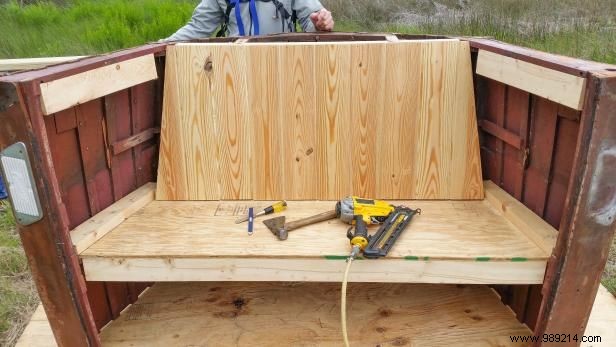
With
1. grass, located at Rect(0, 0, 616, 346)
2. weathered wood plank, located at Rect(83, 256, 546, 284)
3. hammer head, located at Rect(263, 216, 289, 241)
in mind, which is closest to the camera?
weathered wood plank, located at Rect(83, 256, 546, 284)

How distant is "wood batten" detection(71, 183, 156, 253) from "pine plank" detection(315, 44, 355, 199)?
0.77 m

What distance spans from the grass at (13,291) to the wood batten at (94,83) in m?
1.29

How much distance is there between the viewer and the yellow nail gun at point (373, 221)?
1.65 metres

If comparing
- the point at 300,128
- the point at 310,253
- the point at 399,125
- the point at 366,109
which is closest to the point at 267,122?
the point at 300,128

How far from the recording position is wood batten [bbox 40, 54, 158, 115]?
4.78 ft

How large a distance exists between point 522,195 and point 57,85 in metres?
1.68

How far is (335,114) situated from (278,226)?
560mm

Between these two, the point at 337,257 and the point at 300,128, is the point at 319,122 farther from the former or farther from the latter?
the point at 337,257

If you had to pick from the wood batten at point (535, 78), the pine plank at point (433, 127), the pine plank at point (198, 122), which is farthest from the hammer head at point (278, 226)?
the wood batten at point (535, 78)

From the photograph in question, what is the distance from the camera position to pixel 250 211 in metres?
1.98

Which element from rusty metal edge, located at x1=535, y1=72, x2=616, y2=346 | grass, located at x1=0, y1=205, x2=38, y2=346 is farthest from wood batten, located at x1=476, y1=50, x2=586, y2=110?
grass, located at x1=0, y1=205, x2=38, y2=346

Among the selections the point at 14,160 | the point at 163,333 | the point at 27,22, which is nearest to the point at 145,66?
the point at 14,160

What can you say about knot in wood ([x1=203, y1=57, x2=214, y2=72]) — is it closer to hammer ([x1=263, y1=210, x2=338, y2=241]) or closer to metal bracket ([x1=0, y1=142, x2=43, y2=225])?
hammer ([x1=263, y1=210, x2=338, y2=241])

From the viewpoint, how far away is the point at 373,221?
6.07ft
